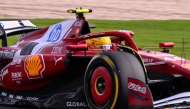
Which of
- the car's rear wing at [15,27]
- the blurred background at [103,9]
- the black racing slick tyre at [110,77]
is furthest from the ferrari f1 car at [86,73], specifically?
the blurred background at [103,9]

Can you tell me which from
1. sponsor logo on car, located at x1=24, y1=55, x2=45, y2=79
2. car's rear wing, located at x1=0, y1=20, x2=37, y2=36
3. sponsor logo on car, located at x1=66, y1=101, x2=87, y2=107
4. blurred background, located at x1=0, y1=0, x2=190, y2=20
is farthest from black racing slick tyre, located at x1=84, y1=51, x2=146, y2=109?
blurred background, located at x1=0, y1=0, x2=190, y2=20

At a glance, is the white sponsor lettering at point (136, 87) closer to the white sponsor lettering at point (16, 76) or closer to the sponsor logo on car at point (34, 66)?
the sponsor logo on car at point (34, 66)

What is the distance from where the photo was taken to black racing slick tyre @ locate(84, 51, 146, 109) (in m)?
6.25

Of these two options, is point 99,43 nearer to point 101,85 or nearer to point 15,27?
point 101,85

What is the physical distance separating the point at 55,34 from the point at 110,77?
2671mm

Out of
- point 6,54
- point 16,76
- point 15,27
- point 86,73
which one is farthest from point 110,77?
point 15,27

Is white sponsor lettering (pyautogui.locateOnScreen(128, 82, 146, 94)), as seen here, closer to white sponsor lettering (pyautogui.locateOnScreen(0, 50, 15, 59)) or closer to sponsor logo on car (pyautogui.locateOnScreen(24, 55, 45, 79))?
sponsor logo on car (pyautogui.locateOnScreen(24, 55, 45, 79))

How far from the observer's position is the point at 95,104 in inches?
261

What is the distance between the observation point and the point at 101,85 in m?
6.57

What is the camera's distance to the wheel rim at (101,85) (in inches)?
252

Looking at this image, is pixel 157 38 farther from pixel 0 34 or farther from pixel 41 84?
pixel 41 84

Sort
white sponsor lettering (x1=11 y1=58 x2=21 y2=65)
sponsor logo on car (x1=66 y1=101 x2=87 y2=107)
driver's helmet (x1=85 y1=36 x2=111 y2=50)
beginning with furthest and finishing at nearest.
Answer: white sponsor lettering (x1=11 y1=58 x2=21 y2=65), driver's helmet (x1=85 y1=36 x2=111 y2=50), sponsor logo on car (x1=66 y1=101 x2=87 y2=107)

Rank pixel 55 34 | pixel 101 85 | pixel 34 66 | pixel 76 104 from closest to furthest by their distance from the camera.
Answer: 1. pixel 101 85
2. pixel 76 104
3. pixel 34 66
4. pixel 55 34

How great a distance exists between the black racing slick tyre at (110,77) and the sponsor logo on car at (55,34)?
2.09m
